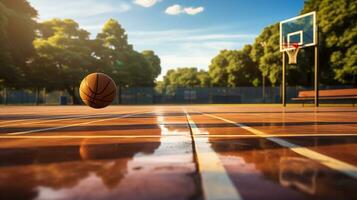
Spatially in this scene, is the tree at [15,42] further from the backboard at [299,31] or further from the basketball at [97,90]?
the backboard at [299,31]

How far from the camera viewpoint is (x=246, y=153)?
3.02 metres

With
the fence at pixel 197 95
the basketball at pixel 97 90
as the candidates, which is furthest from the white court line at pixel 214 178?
the fence at pixel 197 95

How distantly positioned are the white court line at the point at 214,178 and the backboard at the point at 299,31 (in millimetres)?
21341

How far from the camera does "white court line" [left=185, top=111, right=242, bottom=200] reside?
1.69 meters

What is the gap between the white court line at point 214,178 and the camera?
169 cm

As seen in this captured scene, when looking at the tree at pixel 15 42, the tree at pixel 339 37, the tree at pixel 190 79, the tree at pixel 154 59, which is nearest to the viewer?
the tree at pixel 15 42

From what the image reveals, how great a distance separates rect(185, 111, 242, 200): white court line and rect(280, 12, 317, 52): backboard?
70.0ft

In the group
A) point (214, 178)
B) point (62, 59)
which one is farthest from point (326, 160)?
Answer: point (62, 59)

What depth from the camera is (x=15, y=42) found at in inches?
1331

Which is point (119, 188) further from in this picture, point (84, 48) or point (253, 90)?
point (253, 90)

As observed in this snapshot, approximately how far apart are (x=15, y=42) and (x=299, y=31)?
31379mm

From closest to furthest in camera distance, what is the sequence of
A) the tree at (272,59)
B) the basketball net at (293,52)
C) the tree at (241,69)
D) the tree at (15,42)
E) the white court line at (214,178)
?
the white court line at (214,178), the basketball net at (293,52), the tree at (15,42), the tree at (272,59), the tree at (241,69)

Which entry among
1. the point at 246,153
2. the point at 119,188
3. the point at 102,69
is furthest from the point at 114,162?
the point at 102,69

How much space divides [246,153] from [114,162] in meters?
1.39
